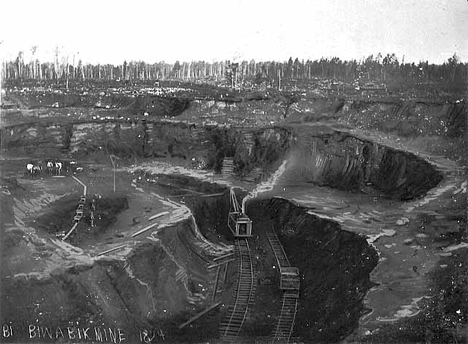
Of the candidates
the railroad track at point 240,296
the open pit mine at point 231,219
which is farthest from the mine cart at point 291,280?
the railroad track at point 240,296

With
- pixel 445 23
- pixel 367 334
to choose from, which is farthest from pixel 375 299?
pixel 445 23

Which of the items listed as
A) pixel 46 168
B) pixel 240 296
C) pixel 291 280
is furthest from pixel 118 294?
pixel 291 280

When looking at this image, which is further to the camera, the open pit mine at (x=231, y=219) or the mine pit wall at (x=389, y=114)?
the mine pit wall at (x=389, y=114)

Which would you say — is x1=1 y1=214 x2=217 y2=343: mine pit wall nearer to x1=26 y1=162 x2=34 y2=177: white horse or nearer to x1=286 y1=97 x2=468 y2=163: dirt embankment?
x1=26 y1=162 x2=34 y2=177: white horse

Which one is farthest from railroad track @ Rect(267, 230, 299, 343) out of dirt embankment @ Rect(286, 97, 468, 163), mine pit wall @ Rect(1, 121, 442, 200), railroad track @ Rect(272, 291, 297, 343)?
dirt embankment @ Rect(286, 97, 468, 163)

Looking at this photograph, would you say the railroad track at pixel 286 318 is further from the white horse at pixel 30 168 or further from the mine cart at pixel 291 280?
the white horse at pixel 30 168

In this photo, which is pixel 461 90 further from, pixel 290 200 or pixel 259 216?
pixel 259 216
